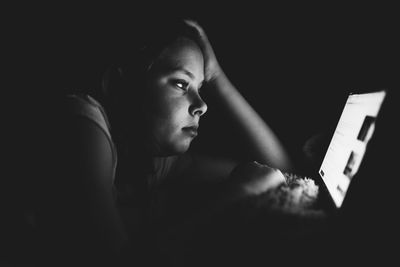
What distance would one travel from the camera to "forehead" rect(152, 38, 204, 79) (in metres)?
1.04

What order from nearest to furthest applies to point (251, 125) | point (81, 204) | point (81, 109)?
1. point (81, 204)
2. point (81, 109)
3. point (251, 125)

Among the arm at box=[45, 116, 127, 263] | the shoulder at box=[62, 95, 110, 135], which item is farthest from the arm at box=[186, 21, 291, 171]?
the arm at box=[45, 116, 127, 263]

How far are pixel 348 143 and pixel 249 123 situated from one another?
1.65 ft

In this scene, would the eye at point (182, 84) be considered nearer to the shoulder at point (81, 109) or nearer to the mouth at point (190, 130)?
the mouth at point (190, 130)

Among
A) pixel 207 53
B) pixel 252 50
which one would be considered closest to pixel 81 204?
pixel 207 53

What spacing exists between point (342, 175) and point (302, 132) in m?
0.55

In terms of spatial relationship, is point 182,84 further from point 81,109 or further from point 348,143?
point 348,143

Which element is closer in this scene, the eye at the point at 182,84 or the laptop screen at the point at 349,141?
the laptop screen at the point at 349,141

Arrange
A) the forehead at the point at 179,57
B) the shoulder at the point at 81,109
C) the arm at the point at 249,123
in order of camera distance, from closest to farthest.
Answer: the shoulder at the point at 81,109 < the forehead at the point at 179,57 < the arm at the point at 249,123

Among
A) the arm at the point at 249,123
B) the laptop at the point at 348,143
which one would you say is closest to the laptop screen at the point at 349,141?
the laptop at the point at 348,143

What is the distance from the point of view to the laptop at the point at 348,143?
0.71 m

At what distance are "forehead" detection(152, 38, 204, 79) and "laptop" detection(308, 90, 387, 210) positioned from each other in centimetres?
59

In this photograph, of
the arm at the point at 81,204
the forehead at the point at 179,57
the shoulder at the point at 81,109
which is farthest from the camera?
the forehead at the point at 179,57

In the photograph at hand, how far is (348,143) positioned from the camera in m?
0.85
